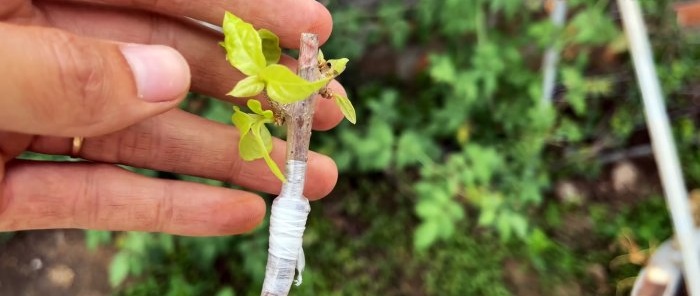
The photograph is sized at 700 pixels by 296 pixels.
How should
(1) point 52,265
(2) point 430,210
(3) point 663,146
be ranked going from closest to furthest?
(3) point 663,146 < (2) point 430,210 < (1) point 52,265

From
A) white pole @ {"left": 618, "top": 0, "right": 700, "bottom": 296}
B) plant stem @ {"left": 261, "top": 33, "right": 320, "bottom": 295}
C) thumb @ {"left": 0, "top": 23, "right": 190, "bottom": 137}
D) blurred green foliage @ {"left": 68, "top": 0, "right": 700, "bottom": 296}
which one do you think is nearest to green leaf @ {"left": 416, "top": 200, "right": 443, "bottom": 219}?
blurred green foliage @ {"left": 68, "top": 0, "right": 700, "bottom": 296}

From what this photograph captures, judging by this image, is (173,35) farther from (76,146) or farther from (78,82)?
(78,82)

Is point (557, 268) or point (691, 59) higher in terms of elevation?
point (691, 59)

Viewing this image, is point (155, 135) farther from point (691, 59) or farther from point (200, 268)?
point (691, 59)

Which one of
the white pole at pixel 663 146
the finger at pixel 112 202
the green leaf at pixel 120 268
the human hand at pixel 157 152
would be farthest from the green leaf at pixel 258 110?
the white pole at pixel 663 146

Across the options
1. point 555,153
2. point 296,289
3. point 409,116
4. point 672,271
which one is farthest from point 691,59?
point 296,289

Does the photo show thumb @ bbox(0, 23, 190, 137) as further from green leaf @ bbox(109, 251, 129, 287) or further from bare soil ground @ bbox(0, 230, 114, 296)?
bare soil ground @ bbox(0, 230, 114, 296)

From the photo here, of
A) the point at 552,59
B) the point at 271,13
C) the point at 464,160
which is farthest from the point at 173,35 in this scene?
the point at 552,59

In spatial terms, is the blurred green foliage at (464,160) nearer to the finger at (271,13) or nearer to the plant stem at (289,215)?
the finger at (271,13)
